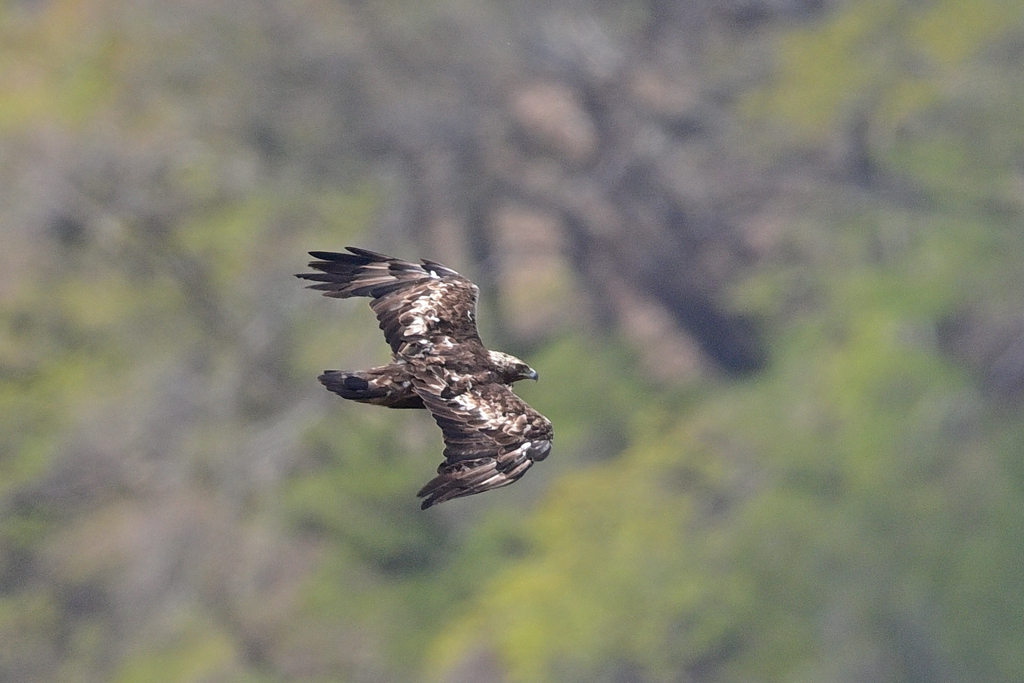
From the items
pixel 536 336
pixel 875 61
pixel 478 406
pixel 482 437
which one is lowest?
pixel 482 437

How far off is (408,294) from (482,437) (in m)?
2.60

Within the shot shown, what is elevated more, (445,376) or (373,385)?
(445,376)

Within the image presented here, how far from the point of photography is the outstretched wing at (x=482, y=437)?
1020 centimetres

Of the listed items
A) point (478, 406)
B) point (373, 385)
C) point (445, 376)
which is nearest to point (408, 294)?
point (445, 376)

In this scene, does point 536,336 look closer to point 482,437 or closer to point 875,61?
point 875,61

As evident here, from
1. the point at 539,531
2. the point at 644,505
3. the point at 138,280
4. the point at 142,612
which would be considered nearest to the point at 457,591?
the point at 539,531

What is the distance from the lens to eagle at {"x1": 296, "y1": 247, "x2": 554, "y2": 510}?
1048 centimetres

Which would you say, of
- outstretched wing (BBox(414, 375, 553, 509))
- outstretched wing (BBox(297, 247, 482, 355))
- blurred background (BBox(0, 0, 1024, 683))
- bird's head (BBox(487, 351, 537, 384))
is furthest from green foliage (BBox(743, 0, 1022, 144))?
outstretched wing (BBox(414, 375, 553, 509))

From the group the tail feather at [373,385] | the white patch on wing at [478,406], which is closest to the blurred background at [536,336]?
the tail feather at [373,385]

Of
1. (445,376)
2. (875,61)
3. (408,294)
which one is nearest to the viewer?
(445,376)

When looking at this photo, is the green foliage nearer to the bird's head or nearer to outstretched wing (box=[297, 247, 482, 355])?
outstretched wing (box=[297, 247, 482, 355])

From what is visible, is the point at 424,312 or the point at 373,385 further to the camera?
the point at 424,312

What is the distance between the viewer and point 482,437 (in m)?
10.7

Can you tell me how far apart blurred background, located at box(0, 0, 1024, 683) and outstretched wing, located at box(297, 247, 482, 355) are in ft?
63.0
